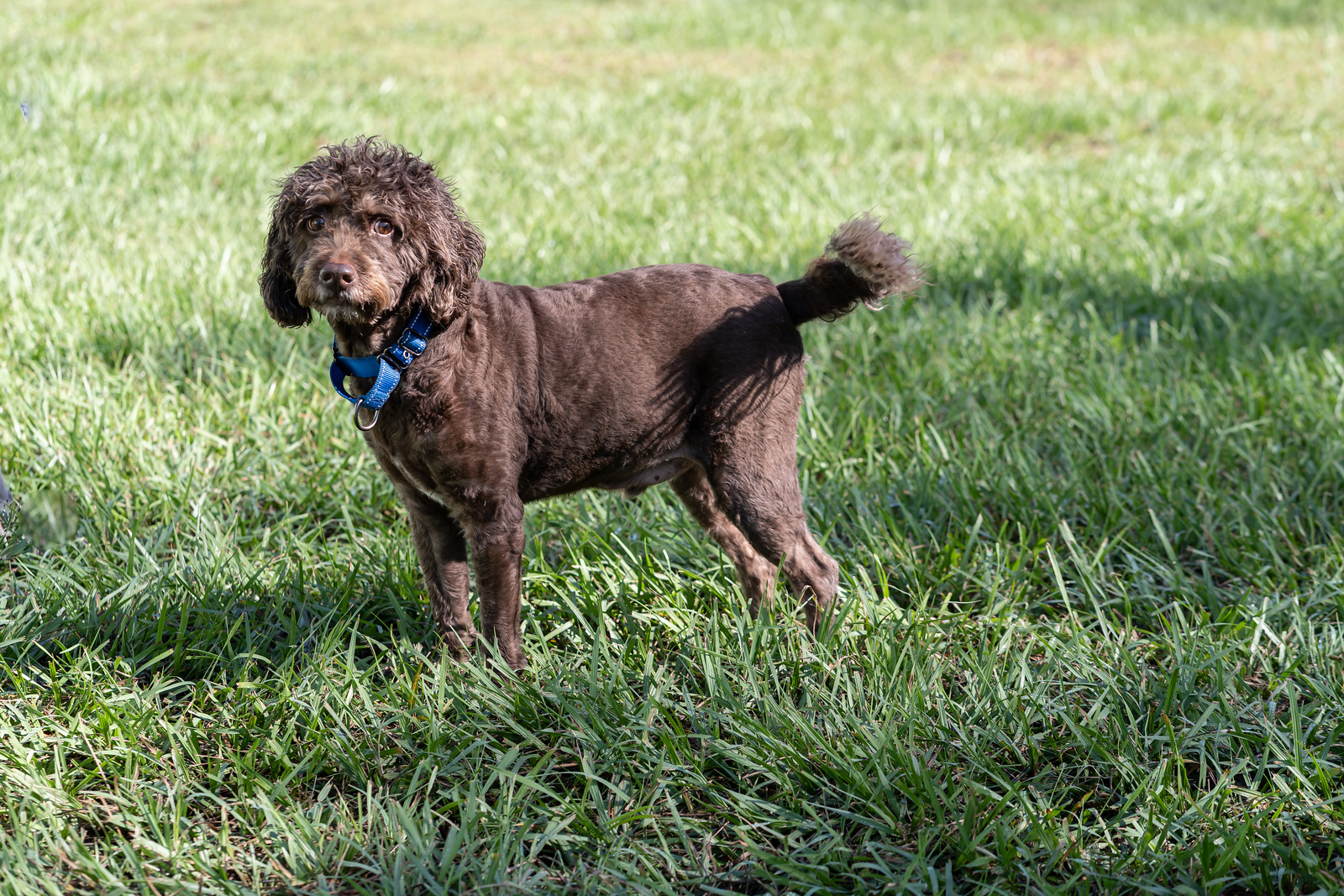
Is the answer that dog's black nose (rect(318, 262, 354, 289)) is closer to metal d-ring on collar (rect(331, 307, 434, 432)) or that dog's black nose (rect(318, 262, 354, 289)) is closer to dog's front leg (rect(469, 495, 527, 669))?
metal d-ring on collar (rect(331, 307, 434, 432))


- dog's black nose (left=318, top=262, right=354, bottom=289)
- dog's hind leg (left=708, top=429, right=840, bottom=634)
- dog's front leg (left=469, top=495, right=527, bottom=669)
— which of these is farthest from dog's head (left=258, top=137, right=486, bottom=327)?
dog's hind leg (left=708, top=429, right=840, bottom=634)

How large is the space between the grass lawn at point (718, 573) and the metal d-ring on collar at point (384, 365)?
0.67 m

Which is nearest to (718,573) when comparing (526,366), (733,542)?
(733,542)

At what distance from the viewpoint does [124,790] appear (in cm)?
248

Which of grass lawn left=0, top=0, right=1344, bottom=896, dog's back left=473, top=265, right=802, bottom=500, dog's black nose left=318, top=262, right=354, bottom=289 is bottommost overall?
grass lawn left=0, top=0, right=1344, bottom=896

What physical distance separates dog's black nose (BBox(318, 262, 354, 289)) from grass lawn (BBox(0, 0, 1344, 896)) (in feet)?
3.24

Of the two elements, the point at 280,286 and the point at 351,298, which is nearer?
the point at 351,298

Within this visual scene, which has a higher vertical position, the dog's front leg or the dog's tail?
the dog's tail

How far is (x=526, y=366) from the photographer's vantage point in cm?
282

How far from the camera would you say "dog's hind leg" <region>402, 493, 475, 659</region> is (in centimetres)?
294

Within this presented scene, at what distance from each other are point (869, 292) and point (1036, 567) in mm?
1219

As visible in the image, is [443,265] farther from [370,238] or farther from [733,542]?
[733,542]

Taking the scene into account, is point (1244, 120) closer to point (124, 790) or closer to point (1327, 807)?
point (1327, 807)

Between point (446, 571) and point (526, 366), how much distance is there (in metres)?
0.62
